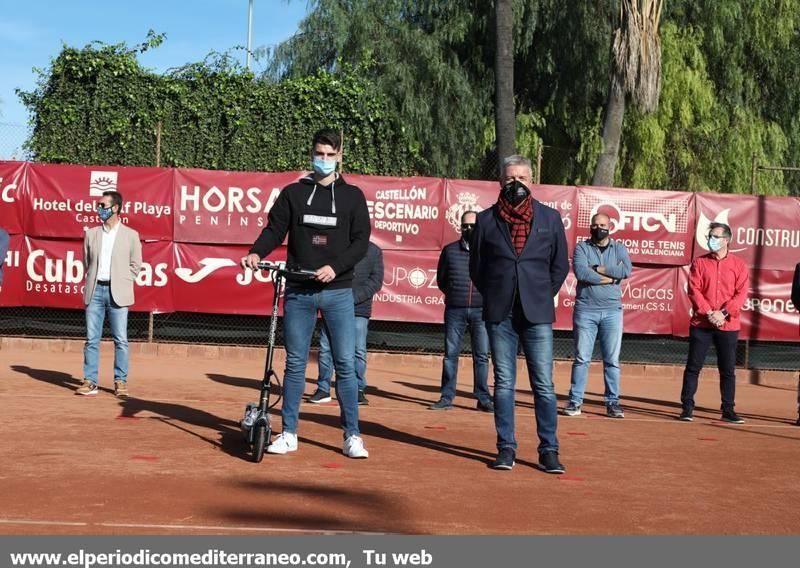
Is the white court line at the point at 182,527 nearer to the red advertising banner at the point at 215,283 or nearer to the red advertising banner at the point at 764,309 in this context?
the red advertising banner at the point at 215,283

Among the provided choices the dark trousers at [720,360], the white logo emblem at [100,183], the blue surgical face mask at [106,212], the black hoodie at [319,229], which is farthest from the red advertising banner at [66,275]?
the black hoodie at [319,229]

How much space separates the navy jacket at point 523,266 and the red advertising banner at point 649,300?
8646 millimetres

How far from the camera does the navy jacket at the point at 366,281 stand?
11977 millimetres

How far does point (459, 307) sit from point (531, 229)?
403 cm

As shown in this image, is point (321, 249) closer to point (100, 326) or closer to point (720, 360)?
point (100, 326)

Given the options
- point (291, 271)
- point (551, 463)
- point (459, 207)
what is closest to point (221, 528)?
point (291, 271)

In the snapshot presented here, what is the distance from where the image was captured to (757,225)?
17.0 meters

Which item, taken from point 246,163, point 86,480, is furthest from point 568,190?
point 86,480

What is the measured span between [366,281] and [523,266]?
4.22m

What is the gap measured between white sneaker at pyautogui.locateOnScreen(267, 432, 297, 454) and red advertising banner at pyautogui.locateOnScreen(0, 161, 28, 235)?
31.9 feet

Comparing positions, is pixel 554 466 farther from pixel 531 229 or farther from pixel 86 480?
pixel 86 480

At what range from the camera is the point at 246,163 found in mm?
20891

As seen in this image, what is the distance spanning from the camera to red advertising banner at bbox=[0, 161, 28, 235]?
16.8m

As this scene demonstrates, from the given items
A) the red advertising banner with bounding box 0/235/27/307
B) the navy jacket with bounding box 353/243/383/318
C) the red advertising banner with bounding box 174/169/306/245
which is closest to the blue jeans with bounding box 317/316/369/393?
the navy jacket with bounding box 353/243/383/318
